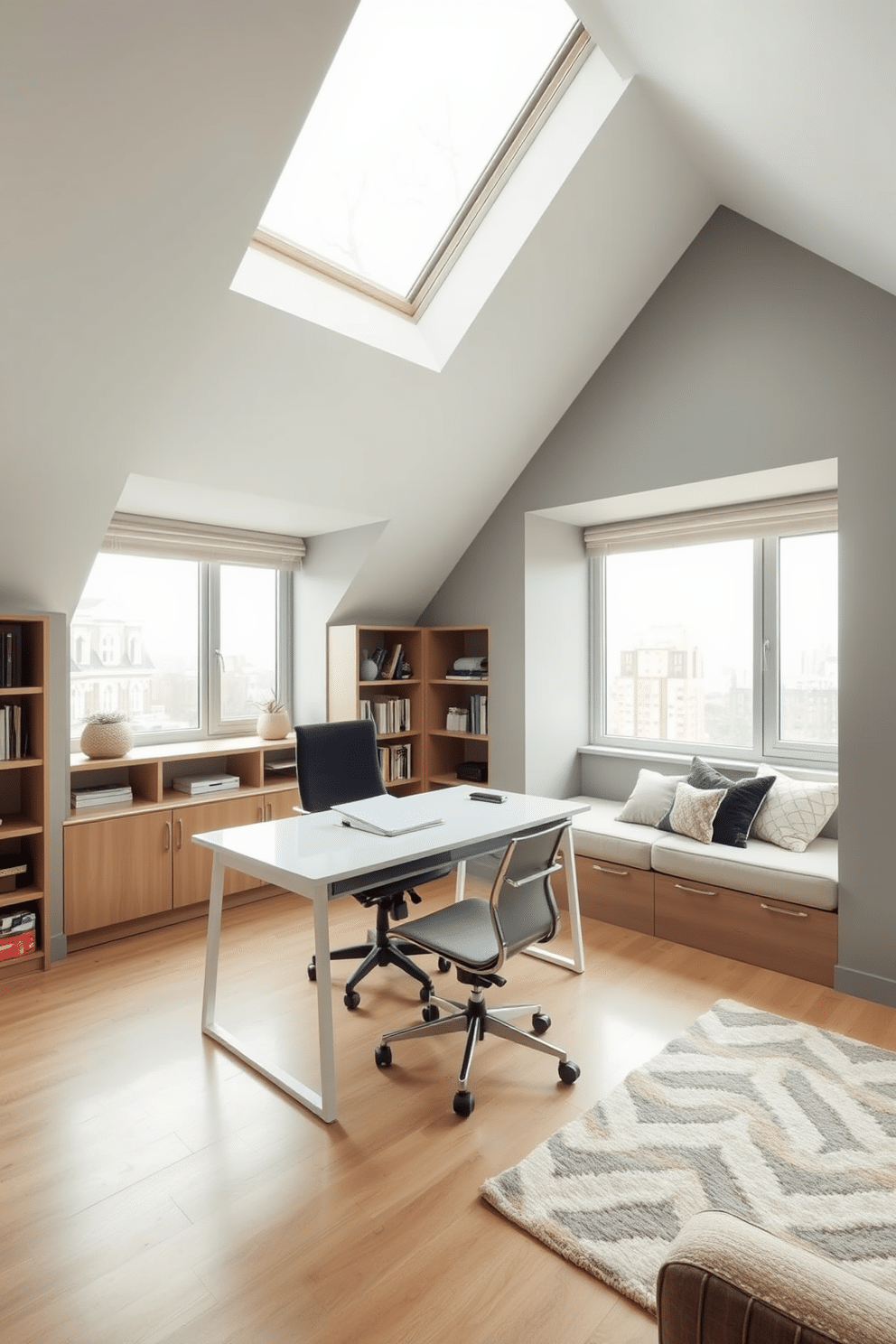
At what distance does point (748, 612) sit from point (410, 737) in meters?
2.39

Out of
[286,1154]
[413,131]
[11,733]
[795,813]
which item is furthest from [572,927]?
[413,131]

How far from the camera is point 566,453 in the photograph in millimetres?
4449

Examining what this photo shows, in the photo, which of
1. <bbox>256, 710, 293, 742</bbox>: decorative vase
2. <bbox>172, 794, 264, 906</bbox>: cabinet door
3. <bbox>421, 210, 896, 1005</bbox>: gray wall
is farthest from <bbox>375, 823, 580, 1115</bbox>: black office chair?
<bbox>256, 710, 293, 742</bbox>: decorative vase

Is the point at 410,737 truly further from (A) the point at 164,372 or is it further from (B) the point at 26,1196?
(B) the point at 26,1196

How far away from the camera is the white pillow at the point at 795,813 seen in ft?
12.2

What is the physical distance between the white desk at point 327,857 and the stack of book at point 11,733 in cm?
134

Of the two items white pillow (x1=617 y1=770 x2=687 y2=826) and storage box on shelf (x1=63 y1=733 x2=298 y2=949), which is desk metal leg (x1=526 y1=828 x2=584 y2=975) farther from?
storage box on shelf (x1=63 y1=733 x2=298 y2=949)

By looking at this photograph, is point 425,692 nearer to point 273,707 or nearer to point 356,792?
point 273,707

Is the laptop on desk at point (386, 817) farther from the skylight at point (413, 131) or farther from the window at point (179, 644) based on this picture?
the skylight at point (413, 131)

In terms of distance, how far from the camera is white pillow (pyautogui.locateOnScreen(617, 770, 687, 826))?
13.9ft

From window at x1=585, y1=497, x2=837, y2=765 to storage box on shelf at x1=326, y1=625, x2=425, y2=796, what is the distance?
4.10 ft

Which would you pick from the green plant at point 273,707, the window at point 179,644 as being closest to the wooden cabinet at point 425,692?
the green plant at point 273,707

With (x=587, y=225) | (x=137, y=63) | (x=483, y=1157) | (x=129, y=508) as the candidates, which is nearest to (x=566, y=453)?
(x=587, y=225)

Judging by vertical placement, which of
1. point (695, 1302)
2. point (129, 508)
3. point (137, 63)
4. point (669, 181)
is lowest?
point (695, 1302)
